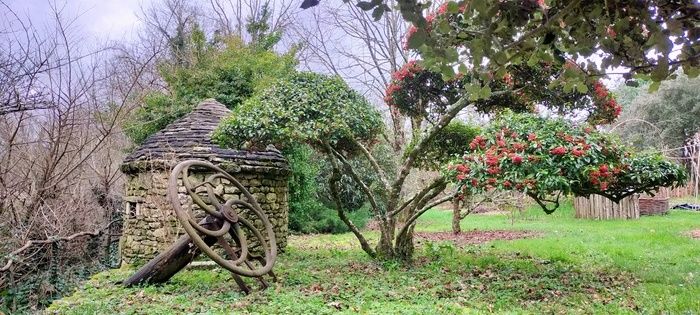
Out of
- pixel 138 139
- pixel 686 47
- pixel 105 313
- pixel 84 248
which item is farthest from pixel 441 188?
pixel 138 139

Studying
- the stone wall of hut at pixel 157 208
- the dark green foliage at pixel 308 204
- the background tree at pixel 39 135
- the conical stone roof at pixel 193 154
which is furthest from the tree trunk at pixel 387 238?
the dark green foliage at pixel 308 204

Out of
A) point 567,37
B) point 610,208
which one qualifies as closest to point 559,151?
point 567,37

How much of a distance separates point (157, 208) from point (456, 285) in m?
6.07

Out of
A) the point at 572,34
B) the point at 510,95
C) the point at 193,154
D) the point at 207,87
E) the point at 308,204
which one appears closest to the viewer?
the point at 572,34

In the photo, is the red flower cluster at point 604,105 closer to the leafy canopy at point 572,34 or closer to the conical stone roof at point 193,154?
the conical stone roof at point 193,154

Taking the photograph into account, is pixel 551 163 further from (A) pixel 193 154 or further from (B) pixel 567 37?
(A) pixel 193 154

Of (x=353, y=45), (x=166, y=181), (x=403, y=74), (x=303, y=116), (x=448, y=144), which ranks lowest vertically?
(x=166, y=181)

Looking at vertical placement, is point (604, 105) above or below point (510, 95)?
below

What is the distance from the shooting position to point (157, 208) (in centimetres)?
963

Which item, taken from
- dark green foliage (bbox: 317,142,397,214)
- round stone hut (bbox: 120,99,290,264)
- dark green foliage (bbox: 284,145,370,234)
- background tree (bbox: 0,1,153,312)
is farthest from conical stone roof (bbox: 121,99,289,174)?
dark green foliage (bbox: 317,142,397,214)

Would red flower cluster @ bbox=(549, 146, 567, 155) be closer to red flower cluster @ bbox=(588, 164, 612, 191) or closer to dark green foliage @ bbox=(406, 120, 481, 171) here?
red flower cluster @ bbox=(588, 164, 612, 191)

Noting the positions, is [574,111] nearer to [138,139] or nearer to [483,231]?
[483,231]

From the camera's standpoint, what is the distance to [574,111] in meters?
8.75

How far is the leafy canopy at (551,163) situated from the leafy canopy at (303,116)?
6.68 ft
